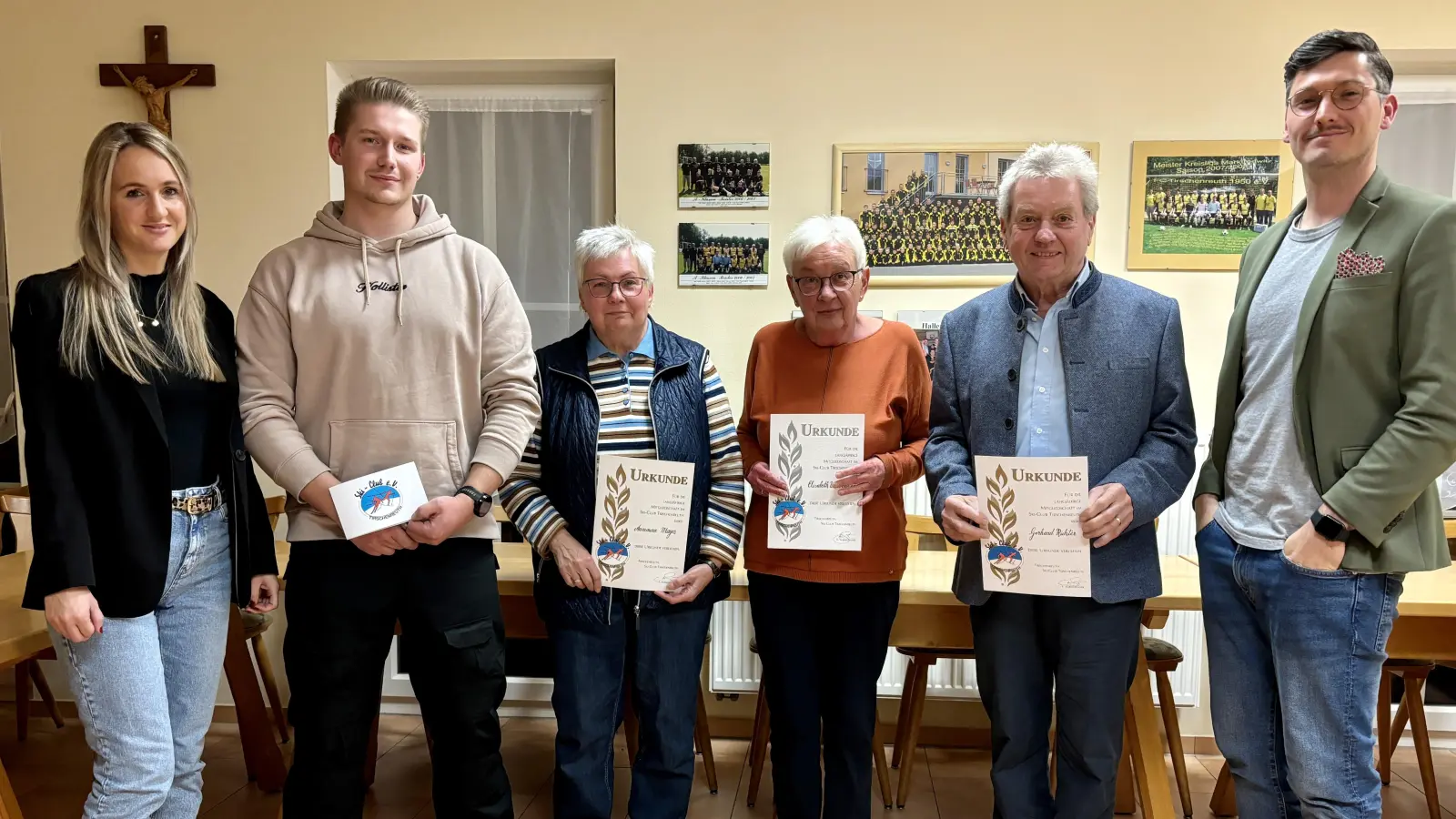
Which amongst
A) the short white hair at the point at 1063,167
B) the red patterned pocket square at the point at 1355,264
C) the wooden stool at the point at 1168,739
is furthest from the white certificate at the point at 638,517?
the wooden stool at the point at 1168,739

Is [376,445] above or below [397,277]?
below

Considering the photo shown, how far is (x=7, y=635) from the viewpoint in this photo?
190cm

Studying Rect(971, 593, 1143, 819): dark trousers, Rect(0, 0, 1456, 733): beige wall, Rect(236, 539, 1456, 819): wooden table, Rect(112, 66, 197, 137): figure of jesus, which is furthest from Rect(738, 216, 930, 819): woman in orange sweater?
Rect(112, 66, 197, 137): figure of jesus

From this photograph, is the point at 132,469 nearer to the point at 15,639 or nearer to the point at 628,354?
the point at 15,639

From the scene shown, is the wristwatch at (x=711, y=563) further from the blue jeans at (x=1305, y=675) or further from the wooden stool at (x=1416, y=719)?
the wooden stool at (x=1416, y=719)

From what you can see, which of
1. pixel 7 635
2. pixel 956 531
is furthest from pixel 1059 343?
pixel 7 635

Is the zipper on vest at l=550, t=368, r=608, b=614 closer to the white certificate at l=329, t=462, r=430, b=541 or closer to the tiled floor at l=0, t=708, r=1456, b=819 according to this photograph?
the white certificate at l=329, t=462, r=430, b=541

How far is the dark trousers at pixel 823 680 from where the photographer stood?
1857mm

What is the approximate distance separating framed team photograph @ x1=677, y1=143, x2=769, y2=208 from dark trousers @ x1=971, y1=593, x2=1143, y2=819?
5.86 ft

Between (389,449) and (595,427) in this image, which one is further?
(595,427)

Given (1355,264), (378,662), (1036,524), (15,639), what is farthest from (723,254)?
(15,639)

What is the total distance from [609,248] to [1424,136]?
3125mm

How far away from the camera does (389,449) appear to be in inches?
66.6

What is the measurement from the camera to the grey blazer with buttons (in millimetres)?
1643
